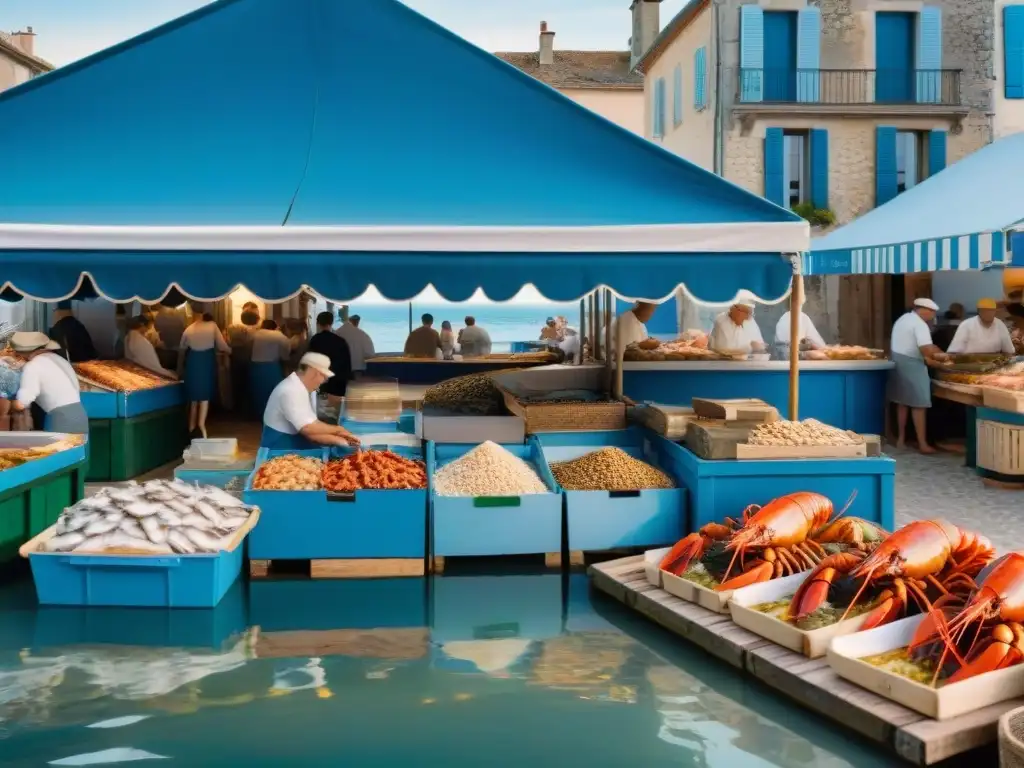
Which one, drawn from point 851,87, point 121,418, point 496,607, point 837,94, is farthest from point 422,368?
point 851,87

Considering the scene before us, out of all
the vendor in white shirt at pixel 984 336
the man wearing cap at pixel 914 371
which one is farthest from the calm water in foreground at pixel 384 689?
the vendor in white shirt at pixel 984 336

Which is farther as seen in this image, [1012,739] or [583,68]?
[583,68]

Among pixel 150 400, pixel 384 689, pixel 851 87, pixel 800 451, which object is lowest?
pixel 384 689

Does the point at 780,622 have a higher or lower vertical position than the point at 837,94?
lower

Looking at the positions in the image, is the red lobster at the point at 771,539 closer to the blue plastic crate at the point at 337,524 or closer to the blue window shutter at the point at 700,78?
the blue plastic crate at the point at 337,524

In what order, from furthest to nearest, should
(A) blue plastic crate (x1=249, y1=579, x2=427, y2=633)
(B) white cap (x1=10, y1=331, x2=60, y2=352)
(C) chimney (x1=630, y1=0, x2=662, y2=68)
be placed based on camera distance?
(C) chimney (x1=630, y1=0, x2=662, y2=68) → (B) white cap (x1=10, y1=331, x2=60, y2=352) → (A) blue plastic crate (x1=249, y1=579, x2=427, y2=633)

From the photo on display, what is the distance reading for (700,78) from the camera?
25734 millimetres

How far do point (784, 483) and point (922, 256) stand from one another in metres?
6.04

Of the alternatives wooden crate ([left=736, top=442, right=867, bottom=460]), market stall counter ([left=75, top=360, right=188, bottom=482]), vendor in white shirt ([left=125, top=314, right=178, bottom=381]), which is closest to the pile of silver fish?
wooden crate ([left=736, top=442, right=867, bottom=460])

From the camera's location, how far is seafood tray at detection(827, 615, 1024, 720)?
14.3ft

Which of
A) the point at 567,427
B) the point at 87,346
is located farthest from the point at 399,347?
the point at 567,427

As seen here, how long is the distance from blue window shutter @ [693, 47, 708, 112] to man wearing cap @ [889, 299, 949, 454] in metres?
13.8

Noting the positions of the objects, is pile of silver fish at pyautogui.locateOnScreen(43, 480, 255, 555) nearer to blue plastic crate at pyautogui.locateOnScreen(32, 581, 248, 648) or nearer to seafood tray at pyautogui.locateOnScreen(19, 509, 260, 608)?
seafood tray at pyautogui.locateOnScreen(19, 509, 260, 608)

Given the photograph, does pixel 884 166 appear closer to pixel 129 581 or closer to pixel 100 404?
pixel 100 404
